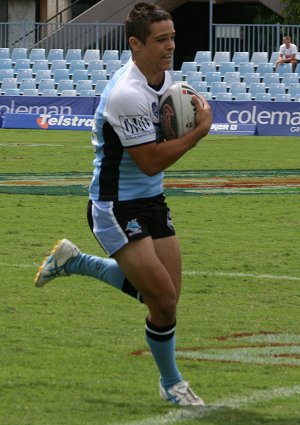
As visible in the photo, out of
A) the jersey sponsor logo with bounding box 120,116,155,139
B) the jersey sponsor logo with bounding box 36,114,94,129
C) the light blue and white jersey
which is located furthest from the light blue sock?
the jersey sponsor logo with bounding box 36,114,94,129

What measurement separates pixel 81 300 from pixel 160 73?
322cm

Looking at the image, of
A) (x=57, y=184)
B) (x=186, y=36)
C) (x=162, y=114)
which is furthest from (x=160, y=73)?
(x=186, y=36)

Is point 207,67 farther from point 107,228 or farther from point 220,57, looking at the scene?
point 107,228

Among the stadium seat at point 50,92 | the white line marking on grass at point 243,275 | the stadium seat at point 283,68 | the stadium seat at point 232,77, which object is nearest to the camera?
the white line marking on grass at point 243,275

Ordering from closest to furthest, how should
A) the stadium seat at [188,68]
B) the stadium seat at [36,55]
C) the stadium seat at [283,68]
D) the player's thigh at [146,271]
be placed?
1. the player's thigh at [146,271]
2. the stadium seat at [283,68]
3. the stadium seat at [188,68]
4. the stadium seat at [36,55]

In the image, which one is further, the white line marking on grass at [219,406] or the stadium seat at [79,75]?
the stadium seat at [79,75]

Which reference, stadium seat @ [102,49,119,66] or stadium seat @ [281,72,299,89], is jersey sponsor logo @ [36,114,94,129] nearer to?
stadium seat @ [102,49,119,66]

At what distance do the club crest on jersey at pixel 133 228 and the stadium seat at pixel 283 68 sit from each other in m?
28.8

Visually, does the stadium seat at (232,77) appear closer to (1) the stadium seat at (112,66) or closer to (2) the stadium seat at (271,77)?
(2) the stadium seat at (271,77)

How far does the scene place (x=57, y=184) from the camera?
1881 cm

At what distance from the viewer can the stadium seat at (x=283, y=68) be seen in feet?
115

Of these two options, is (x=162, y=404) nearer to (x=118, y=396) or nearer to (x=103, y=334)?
(x=118, y=396)

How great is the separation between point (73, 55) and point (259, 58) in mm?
5306

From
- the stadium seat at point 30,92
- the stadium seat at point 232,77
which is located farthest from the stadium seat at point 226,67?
the stadium seat at point 30,92
